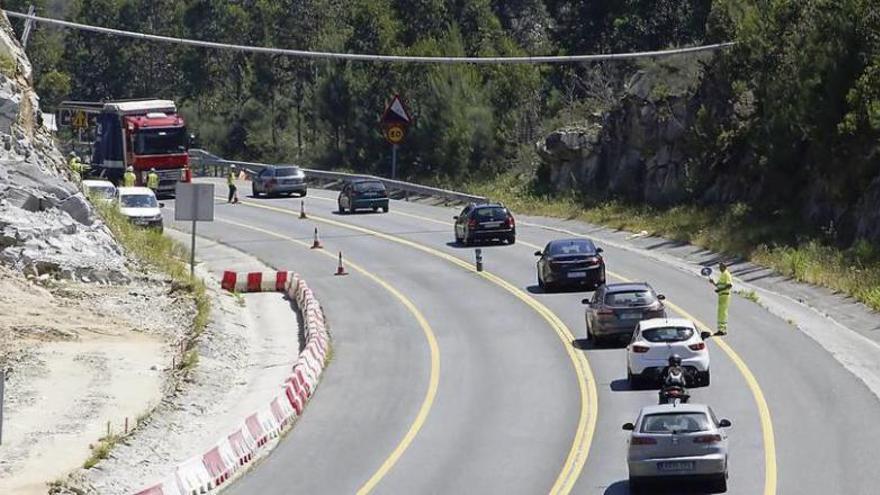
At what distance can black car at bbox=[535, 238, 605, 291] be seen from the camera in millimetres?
45375

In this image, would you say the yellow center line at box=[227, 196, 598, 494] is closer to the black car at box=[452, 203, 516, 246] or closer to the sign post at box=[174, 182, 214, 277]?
the black car at box=[452, 203, 516, 246]

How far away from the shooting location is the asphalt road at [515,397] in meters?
26.3

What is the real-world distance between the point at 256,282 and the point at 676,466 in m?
27.7

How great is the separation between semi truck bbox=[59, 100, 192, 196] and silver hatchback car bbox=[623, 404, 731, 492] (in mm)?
50672

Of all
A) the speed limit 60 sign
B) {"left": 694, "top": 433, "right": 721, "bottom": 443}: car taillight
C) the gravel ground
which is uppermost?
the speed limit 60 sign

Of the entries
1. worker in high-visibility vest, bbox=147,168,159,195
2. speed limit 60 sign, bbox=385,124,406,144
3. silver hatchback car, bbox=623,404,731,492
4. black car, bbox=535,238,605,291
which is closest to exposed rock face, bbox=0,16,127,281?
black car, bbox=535,238,605,291

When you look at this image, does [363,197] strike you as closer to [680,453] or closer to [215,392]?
[215,392]

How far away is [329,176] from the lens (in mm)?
82562

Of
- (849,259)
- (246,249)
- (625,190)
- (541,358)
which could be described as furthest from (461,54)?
(541,358)

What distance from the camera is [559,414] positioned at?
1222 inches

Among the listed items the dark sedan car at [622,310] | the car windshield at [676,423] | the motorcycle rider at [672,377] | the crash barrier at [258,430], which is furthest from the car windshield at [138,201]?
the car windshield at [676,423]

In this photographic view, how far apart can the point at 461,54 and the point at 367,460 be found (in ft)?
192

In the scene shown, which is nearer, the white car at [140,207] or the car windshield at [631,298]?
the car windshield at [631,298]

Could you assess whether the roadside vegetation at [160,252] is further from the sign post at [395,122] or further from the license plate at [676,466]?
the sign post at [395,122]
